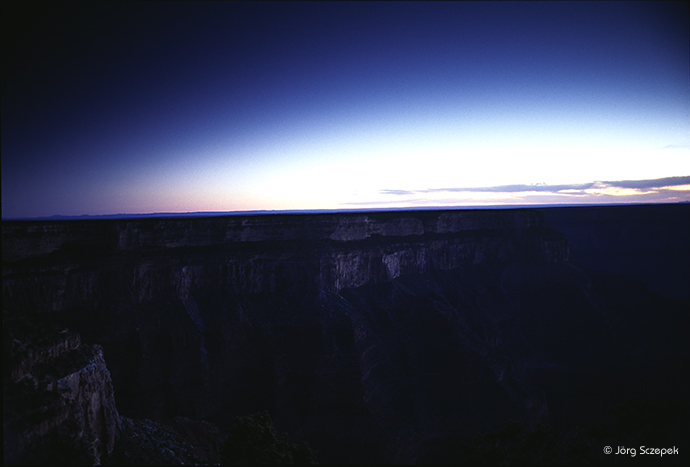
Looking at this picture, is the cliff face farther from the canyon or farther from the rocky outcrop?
the rocky outcrop

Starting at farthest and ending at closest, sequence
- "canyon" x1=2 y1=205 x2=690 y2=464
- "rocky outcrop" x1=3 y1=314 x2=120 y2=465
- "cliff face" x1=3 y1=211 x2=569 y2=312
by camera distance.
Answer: "cliff face" x1=3 y1=211 x2=569 y2=312 < "canyon" x1=2 y1=205 x2=690 y2=464 < "rocky outcrop" x1=3 y1=314 x2=120 y2=465

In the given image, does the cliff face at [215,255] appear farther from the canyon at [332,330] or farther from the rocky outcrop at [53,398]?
the rocky outcrop at [53,398]

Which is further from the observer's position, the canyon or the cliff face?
the cliff face

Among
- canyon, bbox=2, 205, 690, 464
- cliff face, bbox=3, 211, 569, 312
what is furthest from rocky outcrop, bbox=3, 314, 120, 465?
cliff face, bbox=3, 211, 569, 312

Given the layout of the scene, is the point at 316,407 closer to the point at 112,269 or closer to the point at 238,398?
the point at 238,398

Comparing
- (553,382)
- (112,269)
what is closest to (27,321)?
(112,269)

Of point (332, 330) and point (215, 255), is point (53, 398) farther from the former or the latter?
point (215, 255)
